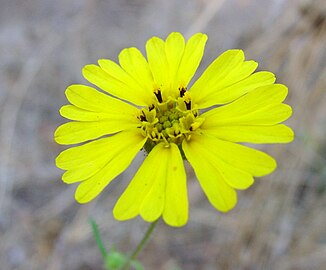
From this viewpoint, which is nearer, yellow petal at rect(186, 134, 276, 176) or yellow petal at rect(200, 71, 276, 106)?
yellow petal at rect(186, 134, 276, 176)

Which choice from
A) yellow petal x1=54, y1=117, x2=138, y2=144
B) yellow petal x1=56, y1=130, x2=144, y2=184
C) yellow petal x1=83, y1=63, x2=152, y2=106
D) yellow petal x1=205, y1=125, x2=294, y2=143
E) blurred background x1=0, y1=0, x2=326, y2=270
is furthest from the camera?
blurred background x1=0, y1=0, x2=326, y2=270

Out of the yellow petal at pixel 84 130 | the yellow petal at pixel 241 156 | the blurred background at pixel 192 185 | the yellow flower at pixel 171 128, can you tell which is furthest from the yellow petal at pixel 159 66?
the blurred background at pixel 192 185

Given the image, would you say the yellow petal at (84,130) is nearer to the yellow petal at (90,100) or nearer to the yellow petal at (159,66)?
the yellow petal at (90,100)

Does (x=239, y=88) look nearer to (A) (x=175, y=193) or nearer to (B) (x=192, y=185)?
(A) (x=175, y=193)

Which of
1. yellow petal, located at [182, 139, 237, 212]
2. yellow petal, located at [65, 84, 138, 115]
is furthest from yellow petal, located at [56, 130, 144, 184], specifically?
yellow petal, located at [182, 139, 237, 212]

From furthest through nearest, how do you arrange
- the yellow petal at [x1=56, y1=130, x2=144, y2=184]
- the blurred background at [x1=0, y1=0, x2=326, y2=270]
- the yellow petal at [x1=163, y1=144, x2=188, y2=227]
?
the blurred background at [x1=0, y1=0, x2=326, y2=270]
the yellow petal at [x1=56, y1=130, x2=144, y2=184]
the yellow petal at [x1=163, y1=144, x2=188, y2=227]

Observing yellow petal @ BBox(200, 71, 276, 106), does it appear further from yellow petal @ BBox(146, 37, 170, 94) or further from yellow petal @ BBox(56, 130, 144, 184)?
yellow petal @ BBox(56, 130, 144, 184)

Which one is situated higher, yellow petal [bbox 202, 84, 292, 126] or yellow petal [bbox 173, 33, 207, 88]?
yellow petal [bbox 173, 33, 207, 88]

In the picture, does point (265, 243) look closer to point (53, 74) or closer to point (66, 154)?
point (66, 154)

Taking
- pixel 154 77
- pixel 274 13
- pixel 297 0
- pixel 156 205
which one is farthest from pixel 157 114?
pixel 274 13
